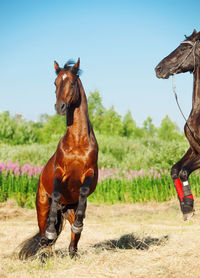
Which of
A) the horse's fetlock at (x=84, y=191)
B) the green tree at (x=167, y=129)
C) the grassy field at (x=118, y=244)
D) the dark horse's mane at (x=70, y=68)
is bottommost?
the grassy field at (x=118, y=244)

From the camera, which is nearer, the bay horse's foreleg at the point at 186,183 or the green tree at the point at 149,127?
the bay horse's foreleg at the point at 186,183

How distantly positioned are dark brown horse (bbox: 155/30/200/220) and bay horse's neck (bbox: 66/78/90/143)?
1.29 meters

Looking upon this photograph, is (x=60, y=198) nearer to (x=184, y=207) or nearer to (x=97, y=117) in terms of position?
(x=184, y=207)

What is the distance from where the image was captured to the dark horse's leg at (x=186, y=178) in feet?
17.0

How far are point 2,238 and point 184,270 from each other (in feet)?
13.6

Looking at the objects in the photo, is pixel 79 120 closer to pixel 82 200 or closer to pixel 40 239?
pixel 82 200

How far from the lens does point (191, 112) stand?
17.0ft

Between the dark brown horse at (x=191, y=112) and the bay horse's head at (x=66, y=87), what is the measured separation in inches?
53.1

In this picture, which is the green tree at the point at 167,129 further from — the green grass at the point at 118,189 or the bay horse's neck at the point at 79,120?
the bay horse's neck at the point at 79,120

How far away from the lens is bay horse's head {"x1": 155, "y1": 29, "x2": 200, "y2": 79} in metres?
5.26

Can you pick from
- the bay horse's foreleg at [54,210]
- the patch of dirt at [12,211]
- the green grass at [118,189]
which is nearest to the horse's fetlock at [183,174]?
the bay horse's foreleg at [54,210]

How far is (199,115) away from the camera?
509 cm

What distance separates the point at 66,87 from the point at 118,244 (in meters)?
3.08

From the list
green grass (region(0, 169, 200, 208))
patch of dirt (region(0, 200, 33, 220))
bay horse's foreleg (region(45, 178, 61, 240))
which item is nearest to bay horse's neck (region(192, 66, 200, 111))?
bay horse's foreleg (region(45, 178, 61, 240))
